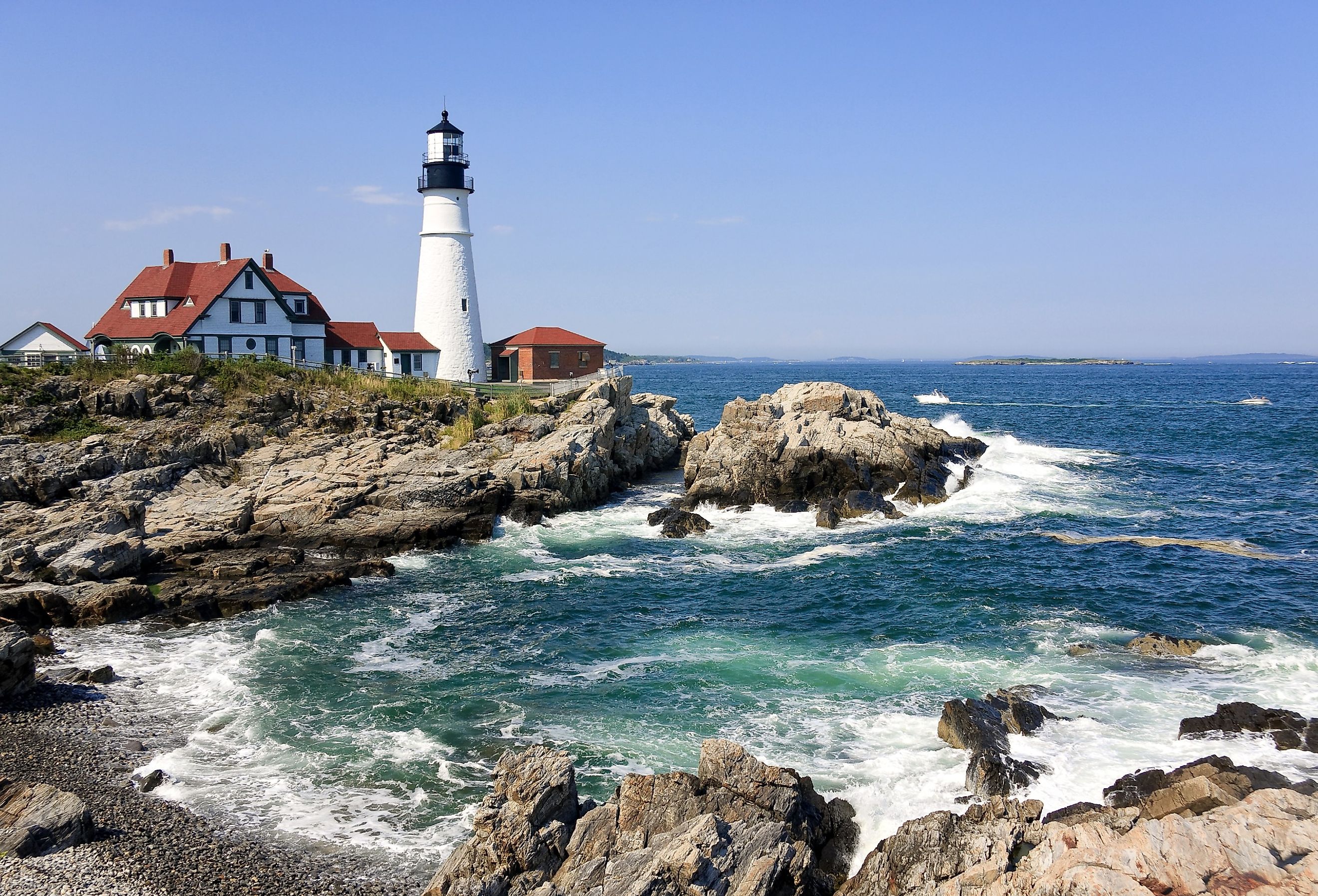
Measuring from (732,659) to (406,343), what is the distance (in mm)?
32156

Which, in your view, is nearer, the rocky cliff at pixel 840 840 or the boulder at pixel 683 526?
the rocky cliff at pixel 840 840

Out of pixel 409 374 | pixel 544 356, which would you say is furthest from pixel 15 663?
pixel 544 356

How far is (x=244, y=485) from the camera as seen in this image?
3247cm

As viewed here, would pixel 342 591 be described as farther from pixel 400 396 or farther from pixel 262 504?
pixel 400 396

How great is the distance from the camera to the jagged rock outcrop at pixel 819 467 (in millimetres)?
36719

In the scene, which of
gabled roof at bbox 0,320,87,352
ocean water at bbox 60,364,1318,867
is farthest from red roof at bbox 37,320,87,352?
ocean water at bbox 60,364,1318,867

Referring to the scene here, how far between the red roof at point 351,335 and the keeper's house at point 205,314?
2289 mm

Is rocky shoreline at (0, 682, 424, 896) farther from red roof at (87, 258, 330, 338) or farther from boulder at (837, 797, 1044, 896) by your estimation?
red roof at (87, 258, 330, 338)

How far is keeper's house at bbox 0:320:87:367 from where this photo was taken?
123ft

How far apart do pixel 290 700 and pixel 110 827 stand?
4.81 meters

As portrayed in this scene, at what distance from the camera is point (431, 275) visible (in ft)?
156

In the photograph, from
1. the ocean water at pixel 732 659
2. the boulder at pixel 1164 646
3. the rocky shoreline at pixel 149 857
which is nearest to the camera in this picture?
the rocky shoreline at pixel 149 857

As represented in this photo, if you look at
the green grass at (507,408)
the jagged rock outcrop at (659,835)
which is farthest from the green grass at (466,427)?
the jagged rock outcrop at (659,835)

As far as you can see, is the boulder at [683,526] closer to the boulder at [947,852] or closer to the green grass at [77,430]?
the boulder at [947,852]
